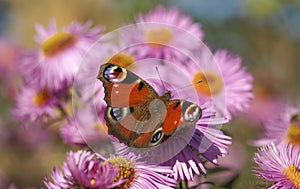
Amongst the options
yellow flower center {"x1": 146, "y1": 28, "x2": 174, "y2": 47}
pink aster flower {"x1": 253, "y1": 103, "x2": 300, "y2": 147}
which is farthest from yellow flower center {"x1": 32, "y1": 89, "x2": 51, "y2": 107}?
pink aster flower {"x1": 253, "y1": 103, "x2": 300, "y2": 147}

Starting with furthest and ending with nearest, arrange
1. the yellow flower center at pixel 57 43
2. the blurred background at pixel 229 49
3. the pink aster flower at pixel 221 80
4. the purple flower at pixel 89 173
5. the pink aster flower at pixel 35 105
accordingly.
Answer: the blurred background at pixel 229 49
the yellow flower center at pixel 57 43
the pink aster flower at pixel 35 105
the pink aster flower at pixel 221 80
the purple flower at pixel 89 173

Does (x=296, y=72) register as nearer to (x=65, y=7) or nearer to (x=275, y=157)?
(x=65, y=7)

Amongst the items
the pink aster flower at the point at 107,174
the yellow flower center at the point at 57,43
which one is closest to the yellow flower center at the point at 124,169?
the pink aster flower at the point at 107,174

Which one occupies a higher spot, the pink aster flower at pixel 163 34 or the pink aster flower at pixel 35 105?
the pink aster flower at pixel 163 34

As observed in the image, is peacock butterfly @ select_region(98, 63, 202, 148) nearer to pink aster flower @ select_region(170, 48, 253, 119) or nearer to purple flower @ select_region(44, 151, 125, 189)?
purple flower @ select_region(44, 151, 125, 189)

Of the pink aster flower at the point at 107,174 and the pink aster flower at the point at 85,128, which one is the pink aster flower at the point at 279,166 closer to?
the pink aster flower at the point at 107,174

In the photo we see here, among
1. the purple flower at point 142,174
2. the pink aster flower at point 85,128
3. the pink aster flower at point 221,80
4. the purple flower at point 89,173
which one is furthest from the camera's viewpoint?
the pink aster flower at point 221,80

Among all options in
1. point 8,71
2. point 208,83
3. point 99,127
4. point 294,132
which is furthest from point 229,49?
point 99,127
